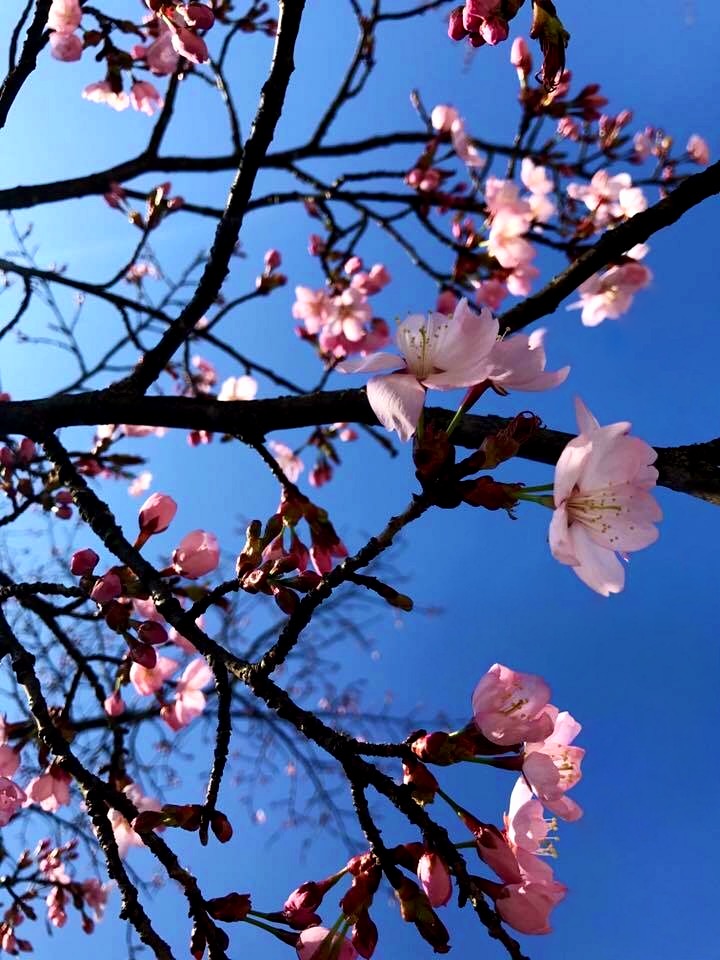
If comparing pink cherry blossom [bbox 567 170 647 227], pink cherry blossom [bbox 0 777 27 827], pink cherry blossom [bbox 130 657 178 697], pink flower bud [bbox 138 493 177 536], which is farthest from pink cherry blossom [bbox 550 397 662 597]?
pink cherry blossom [bbox 567 170 647 227]

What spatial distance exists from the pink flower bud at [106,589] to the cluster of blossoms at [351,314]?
9.46 ft

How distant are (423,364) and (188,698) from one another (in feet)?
5.22

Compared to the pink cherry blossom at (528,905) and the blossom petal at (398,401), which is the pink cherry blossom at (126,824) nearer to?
the pink cherry blossom at (528,905)

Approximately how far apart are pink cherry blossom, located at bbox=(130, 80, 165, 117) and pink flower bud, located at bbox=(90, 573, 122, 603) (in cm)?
301

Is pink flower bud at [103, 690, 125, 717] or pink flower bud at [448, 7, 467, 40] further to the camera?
pink flower bud at [103, 690, 125, 717]

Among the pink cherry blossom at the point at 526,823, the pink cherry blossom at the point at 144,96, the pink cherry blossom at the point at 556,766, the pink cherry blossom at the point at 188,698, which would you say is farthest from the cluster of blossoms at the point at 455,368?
the pink cherry blossom at the point at 144,96

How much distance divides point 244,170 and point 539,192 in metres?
2.79

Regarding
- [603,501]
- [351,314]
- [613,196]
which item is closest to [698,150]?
[613,196]

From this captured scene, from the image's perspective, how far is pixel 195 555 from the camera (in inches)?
64.0

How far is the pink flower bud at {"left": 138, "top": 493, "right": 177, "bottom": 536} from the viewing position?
5.41ft

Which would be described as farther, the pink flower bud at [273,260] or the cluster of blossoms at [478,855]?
the pink flower bud at [273,260]

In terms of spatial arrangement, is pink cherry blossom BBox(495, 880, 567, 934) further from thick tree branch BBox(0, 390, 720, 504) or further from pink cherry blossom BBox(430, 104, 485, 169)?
pink cherry blossom BBox(430, 104, 485, 169)

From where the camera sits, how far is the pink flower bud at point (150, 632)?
1.42 m

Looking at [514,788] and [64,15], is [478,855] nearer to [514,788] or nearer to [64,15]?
[514,788]
